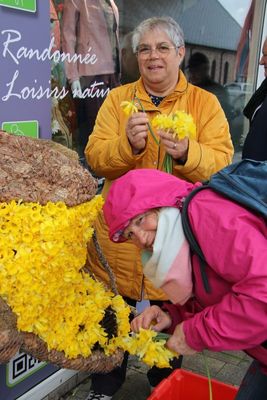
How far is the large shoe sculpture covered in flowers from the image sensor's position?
132cm

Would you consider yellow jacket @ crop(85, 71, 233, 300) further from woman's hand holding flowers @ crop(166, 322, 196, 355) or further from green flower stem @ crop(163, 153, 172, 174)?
woman's hand holding flowers @ crop(166, 322, 196, 355)

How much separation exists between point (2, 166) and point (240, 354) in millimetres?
2489

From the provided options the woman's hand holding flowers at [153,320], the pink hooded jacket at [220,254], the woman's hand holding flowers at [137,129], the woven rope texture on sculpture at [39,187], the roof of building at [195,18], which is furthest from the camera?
the roof of building at [195,18]

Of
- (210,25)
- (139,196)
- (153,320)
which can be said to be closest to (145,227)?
(139,196)

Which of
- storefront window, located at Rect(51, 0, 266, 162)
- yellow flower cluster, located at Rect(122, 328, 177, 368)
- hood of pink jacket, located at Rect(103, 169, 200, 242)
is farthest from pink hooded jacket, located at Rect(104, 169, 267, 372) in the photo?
storefront window, located at Rect(51, 0, 266, 162)

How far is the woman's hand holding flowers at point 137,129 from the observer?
1947 millimetres

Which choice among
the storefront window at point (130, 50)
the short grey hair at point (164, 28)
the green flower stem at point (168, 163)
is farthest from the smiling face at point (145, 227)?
the storefront window at point (130, 50)

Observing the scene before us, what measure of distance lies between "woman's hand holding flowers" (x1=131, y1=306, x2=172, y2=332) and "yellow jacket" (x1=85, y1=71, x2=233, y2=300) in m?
0.42

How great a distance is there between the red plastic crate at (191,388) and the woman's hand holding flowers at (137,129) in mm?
994

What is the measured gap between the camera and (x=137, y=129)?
6.42 feet

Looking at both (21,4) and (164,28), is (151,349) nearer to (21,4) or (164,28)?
(164,28)

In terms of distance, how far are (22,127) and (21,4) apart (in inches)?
20.5

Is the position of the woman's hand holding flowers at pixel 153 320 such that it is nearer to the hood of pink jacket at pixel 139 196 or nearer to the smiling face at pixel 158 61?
the hood of pink jacket at pixel 139 196

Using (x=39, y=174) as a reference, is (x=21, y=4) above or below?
above
